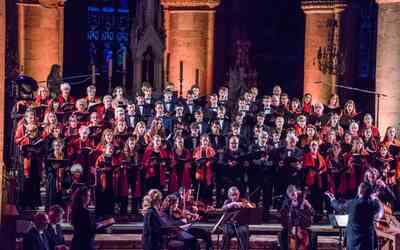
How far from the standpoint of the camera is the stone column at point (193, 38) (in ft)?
A: 85.0

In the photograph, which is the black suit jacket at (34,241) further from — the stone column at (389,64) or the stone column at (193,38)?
the stone column at (193,38)

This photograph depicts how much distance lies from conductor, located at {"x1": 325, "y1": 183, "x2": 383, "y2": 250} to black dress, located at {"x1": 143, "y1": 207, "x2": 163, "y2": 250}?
2500mm

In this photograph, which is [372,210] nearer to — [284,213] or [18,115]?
[284,213]

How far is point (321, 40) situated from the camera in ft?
84.0

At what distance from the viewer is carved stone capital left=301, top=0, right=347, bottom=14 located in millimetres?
25562

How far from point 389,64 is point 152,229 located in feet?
26.6

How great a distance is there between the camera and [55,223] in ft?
46.6

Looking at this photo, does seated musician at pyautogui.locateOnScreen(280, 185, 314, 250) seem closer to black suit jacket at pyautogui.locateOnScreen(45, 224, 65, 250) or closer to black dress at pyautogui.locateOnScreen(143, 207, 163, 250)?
black dress at pyautogui.locateOnScreen(143, 207, 163, 250)

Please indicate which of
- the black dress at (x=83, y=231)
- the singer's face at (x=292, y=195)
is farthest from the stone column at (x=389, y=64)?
the black dress at (x=83, y=231)

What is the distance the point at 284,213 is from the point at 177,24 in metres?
10.3

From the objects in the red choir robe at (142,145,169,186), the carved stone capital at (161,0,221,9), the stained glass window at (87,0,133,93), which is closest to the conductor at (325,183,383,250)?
the red choir robe at (142,145,169,186)

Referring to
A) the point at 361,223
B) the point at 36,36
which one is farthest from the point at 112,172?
the point at 36,36

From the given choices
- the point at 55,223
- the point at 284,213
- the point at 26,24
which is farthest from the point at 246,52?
the point at 55,223

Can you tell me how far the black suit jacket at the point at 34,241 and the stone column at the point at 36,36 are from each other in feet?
33.2
